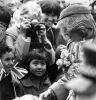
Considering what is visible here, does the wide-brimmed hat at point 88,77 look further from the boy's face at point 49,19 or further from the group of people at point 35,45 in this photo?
the boy's face at point 49,19

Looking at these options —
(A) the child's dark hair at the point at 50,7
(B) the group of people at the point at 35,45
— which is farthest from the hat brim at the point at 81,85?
(A) the child's dark hair at the point at 50,7

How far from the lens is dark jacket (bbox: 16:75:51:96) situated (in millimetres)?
3186

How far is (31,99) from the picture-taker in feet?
7.15

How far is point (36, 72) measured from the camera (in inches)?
131

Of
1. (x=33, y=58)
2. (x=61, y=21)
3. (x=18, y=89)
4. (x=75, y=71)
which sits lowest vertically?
(x=18, y=89)

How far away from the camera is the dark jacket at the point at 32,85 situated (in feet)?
10.5

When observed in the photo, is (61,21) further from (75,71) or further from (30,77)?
(30,77)

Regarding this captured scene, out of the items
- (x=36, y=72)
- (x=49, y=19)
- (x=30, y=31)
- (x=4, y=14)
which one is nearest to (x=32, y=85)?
(x=36, y=72)

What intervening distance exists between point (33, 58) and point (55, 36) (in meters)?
0.32

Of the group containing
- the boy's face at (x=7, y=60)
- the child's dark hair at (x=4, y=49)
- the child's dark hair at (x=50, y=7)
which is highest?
the child's dark hair at (x=50, y=7)

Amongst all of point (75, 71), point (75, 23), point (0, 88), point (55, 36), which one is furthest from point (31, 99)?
point (55, 36)

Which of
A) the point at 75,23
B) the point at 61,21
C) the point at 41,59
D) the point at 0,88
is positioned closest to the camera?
the point at 75,23

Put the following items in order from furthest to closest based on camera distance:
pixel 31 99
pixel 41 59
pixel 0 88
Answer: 1. pixel 41 59
2. pixel 0 88
3. pixel 31 99

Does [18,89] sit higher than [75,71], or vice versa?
[75,71]
